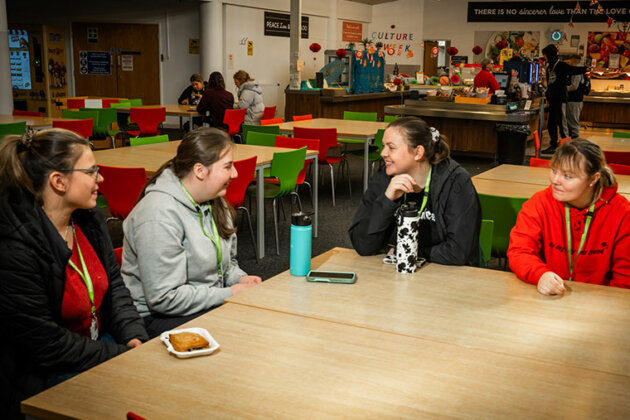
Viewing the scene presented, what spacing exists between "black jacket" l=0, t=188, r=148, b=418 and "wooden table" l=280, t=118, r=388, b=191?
502 cm

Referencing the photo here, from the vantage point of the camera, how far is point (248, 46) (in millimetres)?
13328

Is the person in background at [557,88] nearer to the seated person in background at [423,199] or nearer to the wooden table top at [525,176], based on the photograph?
the wooden table top at [525,176]

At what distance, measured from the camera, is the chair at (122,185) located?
3.91 meters

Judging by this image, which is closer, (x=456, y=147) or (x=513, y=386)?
(x=513, y=386)

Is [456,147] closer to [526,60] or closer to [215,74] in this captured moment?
[526,60]

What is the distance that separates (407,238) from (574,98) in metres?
9.47

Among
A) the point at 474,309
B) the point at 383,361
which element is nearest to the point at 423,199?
the point at 474,309

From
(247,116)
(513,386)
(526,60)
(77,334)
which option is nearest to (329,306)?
(513,386)

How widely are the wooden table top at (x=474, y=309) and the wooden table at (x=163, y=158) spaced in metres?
2.44

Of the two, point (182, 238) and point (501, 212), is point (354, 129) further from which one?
point (182, 238)

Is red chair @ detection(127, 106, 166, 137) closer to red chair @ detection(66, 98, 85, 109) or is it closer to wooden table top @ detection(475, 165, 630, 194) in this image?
red chair @ detection(66, 98, 85, 109)

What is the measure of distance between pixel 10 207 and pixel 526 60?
408 inches

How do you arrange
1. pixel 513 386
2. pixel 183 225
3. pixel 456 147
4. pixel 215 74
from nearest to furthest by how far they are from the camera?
pixel 513 386 → pixel 183 225 → pixel 215 74 → pixel 456 147

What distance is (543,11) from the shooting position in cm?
1659
